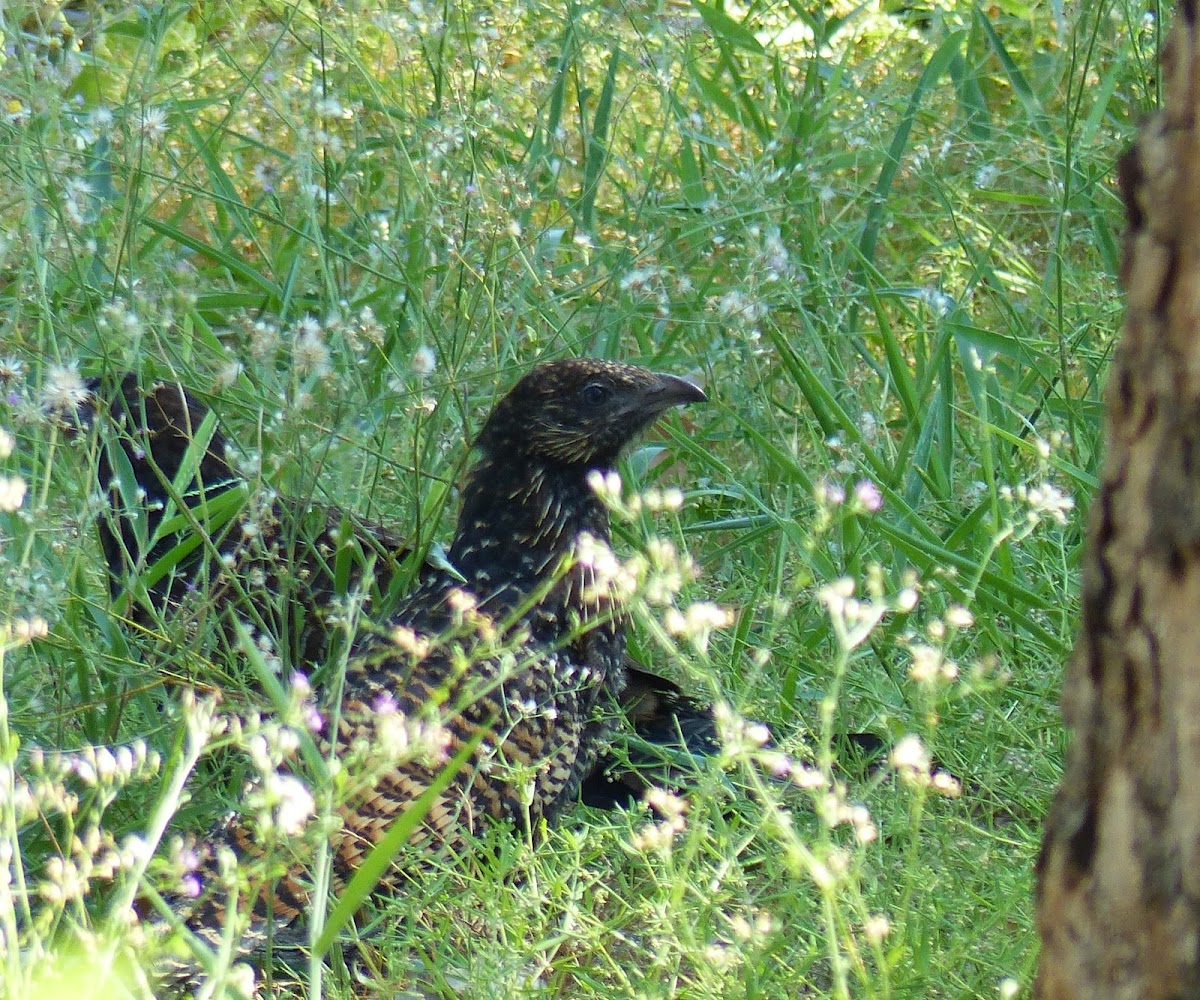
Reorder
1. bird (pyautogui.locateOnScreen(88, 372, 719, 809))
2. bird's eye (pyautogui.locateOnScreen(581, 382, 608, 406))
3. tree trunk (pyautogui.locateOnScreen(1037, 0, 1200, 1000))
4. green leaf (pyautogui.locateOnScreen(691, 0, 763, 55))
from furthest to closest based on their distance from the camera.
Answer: green leaf (pyautogui.locateOnScreen(691, 0, 763, 55)) < bird's eye (pyautogui.locateOnScreen(581, 382, 608, 406)) < bird (pyautogui.locateOnScreen(88, 372, 719, 809)) < tree trunk (pyautogui.locateOnScreen(1037, 0, 1200, 1000))

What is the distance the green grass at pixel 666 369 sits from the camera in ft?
7.11

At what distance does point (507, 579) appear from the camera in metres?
3.57

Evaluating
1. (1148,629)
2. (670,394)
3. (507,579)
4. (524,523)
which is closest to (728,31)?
(670,394)

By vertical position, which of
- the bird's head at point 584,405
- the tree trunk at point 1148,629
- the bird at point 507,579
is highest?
the tree trunk at point 1148,629

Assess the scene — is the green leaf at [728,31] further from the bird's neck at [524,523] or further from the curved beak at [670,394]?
the bird's neck at [524,523]

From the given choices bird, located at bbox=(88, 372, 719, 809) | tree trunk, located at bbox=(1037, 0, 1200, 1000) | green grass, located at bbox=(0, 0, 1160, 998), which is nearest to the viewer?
tree trunk, located at bbox=(1037, 0, 1200, 1000)

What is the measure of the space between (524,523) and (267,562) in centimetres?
54

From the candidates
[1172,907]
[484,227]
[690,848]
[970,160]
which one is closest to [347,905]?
[690,848]

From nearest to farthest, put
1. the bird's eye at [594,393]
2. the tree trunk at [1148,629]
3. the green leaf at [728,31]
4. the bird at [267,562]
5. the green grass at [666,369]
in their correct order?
the tree trunk at [1148,629]
the green grass at [666,369]
the bird at [267,562]
the bird's eye at [594,393]
the green leaf at [728,31]

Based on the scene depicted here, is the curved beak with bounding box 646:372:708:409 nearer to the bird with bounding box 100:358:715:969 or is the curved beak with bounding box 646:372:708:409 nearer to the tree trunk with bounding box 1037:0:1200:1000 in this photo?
the bird with bounding box 100:358:715:969

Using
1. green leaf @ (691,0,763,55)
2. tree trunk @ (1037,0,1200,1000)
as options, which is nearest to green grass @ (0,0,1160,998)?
green leaf @ (691,0,763,55)

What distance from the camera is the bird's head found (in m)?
3.51

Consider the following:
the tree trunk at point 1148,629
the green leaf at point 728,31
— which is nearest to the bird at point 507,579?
the green leaf at point 728,31

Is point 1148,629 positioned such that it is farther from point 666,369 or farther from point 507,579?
point 666,369
